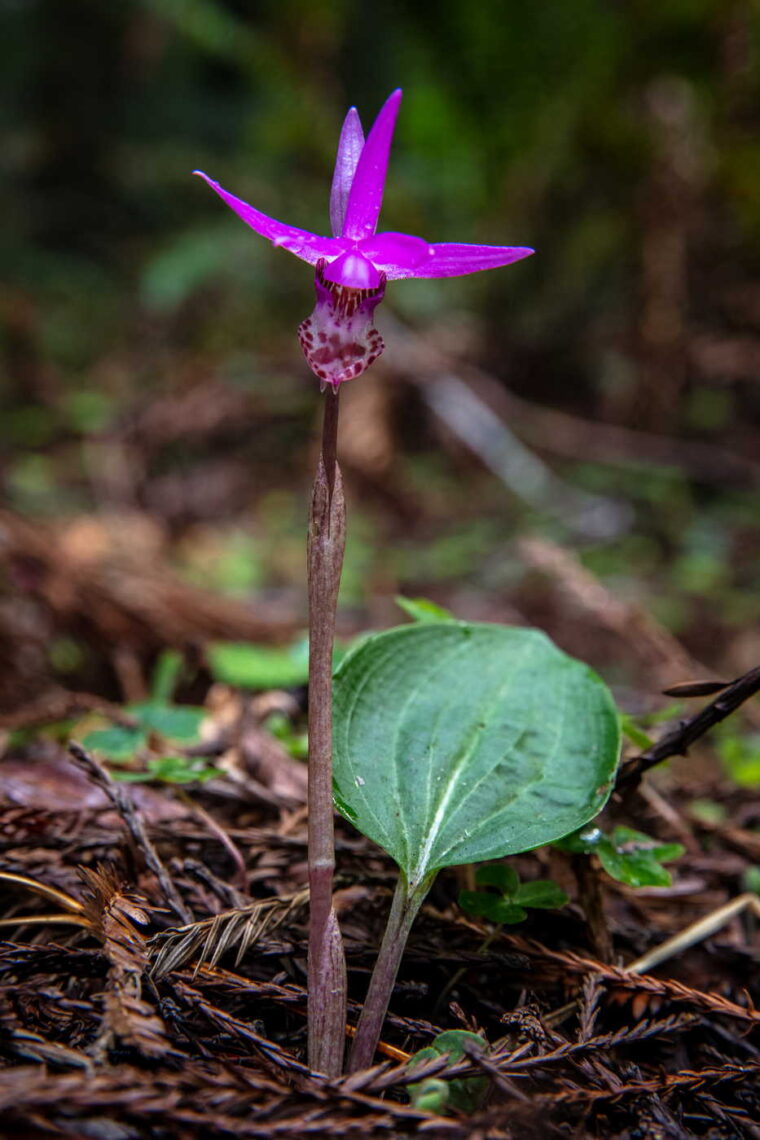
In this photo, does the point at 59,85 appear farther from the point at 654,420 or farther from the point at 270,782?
the point at 270,782

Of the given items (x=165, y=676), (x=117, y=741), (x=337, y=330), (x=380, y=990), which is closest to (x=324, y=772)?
(x=380, y=990)

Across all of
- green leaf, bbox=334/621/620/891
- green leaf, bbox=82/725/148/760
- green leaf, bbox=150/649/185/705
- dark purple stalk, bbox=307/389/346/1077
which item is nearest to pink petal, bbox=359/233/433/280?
dark purple stalk, bbox=307/389/346/1077

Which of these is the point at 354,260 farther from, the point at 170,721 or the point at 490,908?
the point at 170,721

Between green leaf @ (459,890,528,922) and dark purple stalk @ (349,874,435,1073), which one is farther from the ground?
green leaf @ (459,890,528,922)

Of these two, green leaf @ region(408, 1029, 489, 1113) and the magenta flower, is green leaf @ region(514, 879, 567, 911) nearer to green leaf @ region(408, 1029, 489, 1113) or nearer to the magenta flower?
green leaf @ region(408, 1029, 489, 1113)

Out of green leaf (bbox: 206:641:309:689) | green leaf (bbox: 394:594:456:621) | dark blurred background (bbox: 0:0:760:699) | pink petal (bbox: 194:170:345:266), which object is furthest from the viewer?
dark blurred background (bbox: 0:0:760:699)

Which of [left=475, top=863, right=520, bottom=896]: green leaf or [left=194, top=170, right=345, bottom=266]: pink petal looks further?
[left=475, top=863, right=520, bottom=896]: green leaf

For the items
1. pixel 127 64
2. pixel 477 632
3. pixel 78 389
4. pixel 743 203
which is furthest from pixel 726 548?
pixel 127 64
